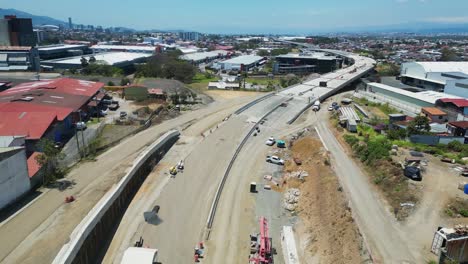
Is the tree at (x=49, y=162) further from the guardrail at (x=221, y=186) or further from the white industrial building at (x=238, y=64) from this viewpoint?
the white industrial building at (x=238, y=64)

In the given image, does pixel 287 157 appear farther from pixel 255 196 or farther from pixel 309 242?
pixel 309 242

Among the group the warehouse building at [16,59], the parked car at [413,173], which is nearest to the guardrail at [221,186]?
the parked car at [413,173]

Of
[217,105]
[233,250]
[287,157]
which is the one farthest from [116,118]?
[233,250]

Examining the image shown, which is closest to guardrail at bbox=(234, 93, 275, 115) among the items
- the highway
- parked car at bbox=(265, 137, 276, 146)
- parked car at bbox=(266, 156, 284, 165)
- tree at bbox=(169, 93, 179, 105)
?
the highway

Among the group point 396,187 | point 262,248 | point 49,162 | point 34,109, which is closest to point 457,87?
point 396,187

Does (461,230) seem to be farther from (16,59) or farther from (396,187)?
(16,59)

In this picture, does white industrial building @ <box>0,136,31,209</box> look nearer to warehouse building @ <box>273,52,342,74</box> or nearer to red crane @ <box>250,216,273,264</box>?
red crane @ <box>250,216,273,264</box>
